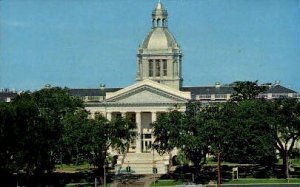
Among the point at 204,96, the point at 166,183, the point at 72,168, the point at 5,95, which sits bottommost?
the point at 166,183

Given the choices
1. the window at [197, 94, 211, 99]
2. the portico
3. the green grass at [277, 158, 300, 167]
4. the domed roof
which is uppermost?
the domed roof

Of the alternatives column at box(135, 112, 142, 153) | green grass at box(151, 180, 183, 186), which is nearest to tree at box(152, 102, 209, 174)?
green grass at box(151, 180, 183, 186)

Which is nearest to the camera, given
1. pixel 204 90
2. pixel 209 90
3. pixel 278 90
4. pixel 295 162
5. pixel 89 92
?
pixel 295 162

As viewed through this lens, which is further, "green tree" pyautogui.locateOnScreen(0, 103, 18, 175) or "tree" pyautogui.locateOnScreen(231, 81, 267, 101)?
"tree" pyautogui.locateOnScreen(231, 81, 267, 101)

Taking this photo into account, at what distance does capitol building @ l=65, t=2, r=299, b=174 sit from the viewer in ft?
396

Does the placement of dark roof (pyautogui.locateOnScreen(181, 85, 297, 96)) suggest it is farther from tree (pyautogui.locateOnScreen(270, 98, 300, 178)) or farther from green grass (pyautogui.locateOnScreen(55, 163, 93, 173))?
tree (pyautogui.locateOnScreen(270, 98, 300, 178))

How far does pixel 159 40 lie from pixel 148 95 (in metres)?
11.2

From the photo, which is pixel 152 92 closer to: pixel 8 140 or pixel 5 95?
pixel 5 95

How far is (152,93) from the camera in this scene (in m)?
122

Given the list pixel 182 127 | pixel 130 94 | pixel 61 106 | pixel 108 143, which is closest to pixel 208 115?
pixel 182 127

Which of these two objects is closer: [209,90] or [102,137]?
[102,137]

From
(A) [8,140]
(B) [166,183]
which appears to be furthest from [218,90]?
(A) [8,140]

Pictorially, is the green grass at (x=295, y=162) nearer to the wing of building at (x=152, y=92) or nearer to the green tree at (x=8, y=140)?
the wing of building at (x=152, y=92)

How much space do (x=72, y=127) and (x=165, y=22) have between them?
1840 inches
